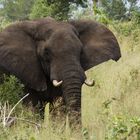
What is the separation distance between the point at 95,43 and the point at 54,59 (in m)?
1.33

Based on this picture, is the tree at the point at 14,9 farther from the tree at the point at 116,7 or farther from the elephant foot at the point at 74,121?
the elephant foot at the point at 74,121

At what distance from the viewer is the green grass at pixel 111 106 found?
6449 mm

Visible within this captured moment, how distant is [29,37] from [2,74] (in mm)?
673

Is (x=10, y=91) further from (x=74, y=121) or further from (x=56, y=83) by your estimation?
(x=74, y=121)

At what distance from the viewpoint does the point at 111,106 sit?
8.98 m

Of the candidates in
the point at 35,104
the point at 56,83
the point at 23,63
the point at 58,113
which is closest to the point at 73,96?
the point at 56,83

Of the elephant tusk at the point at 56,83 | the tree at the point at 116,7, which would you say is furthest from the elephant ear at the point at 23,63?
the tree at the point at 116,7

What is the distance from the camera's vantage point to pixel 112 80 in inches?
446

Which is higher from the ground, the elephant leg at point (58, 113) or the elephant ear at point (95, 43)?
the elephant ear at point (95, 43)

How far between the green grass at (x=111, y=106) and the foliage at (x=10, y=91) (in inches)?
7.8

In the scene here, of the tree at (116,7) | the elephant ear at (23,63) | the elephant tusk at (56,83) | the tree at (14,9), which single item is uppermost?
the tree at (14,9)

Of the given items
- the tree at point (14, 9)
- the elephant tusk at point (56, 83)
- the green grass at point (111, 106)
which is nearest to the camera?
the green grass at point (111, 106)

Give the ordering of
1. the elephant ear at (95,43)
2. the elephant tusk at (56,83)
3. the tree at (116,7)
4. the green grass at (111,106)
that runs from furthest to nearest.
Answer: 1. the tree at (116,7)
2. the elephant ear at (95,43)
3. the elephant tusk at (56,83)
4. the green grass at (111,106)

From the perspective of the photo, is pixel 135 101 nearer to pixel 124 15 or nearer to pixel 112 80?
pixel 112 80
